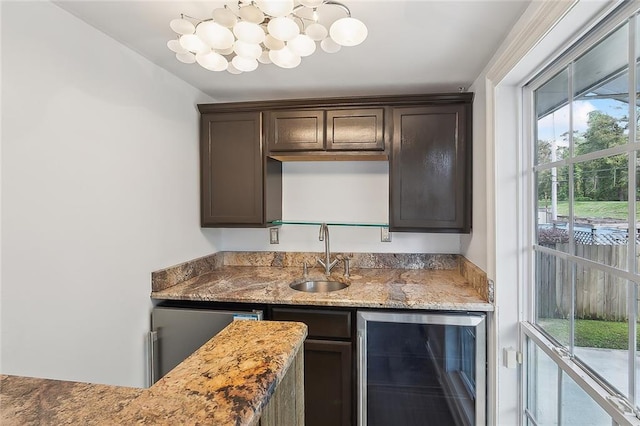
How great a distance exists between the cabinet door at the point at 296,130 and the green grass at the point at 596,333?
1.65 metres

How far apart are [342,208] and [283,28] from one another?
164 centimetres

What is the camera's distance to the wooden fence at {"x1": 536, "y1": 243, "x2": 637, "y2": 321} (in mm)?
979

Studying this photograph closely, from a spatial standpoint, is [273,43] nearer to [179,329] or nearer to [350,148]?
[350,148]

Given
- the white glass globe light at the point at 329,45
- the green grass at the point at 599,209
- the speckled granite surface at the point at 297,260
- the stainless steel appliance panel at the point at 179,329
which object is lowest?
the stainless steel appliance panel at the point at 179,329

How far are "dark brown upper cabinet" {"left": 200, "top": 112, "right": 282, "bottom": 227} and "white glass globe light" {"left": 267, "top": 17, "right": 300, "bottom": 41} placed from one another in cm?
124

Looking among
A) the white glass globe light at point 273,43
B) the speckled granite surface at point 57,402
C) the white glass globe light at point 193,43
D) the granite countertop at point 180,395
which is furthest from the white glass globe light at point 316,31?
the speckled granite surface at point 57,402

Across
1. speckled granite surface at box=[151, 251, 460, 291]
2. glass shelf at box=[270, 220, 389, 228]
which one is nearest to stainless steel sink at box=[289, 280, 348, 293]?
speckled granite surface at box=[151, 251, 460, 291]

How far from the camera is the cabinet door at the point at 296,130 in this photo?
221 centimetres

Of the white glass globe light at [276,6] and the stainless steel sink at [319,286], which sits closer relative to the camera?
the white glass globe light at [276,6]

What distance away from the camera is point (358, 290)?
6.34ft

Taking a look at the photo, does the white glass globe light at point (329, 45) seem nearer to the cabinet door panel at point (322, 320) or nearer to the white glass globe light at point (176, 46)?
the white glass globe light at point (176, 46)

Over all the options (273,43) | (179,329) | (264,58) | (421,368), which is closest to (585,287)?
(421,368)

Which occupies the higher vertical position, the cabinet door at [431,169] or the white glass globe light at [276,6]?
the white glass globe light at [276,6]

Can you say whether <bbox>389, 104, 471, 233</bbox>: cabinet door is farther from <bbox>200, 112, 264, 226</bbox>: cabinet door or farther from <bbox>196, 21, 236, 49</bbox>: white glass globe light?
<bbox>196, 21, 236, 49</bbox>: white glass globe light
